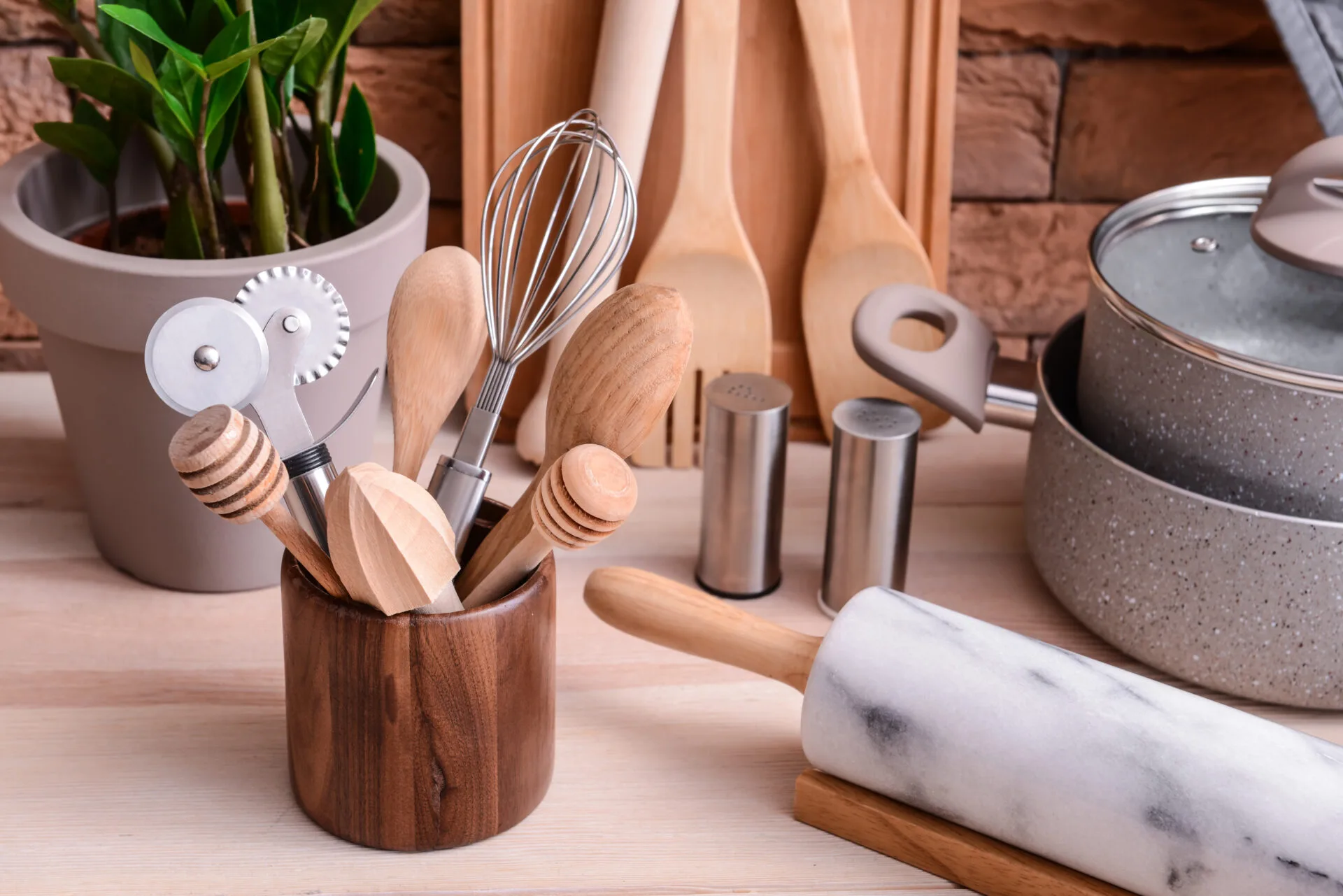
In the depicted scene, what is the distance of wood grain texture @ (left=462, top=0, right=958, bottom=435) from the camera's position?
2.27 ft

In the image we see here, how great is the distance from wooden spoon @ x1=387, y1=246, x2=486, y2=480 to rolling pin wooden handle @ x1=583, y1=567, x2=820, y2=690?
4.3 inches

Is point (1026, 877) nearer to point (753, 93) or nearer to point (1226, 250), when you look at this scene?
point (1226, 250)

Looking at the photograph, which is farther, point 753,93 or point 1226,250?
point 753,93

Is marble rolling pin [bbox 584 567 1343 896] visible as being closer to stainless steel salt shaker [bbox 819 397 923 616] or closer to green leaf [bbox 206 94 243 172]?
stainless steel salt shaker [bbox 819 397 923 616]

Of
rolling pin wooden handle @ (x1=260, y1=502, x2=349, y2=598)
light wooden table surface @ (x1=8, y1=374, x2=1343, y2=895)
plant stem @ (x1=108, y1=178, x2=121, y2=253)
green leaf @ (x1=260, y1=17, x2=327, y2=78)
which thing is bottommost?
light wooden table surface @ (x1=8, y1=374, x2=1343, y2=895)

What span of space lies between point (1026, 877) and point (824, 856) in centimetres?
7

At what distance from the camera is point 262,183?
0.56 meters

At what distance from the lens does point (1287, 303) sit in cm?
57

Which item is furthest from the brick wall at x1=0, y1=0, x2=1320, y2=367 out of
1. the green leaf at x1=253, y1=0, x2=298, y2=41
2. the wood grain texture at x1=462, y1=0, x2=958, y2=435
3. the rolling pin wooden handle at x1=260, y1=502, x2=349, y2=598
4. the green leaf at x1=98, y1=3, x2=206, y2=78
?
the rolling pin wooden handle at x1=260, y1=502, x2=349, y2=598

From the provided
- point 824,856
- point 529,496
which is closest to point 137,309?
point 529,496

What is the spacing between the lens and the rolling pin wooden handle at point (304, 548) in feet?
1.34

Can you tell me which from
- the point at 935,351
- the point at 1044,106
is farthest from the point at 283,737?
the point at 1044,106

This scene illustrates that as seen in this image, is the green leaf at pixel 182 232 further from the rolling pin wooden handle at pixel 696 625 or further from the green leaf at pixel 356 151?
the rolling pin wooden handle at pixel 696 625

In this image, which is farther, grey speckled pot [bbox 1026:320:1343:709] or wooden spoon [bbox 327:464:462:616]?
grey speckled pot [bbox 1026:320:1343:709]
